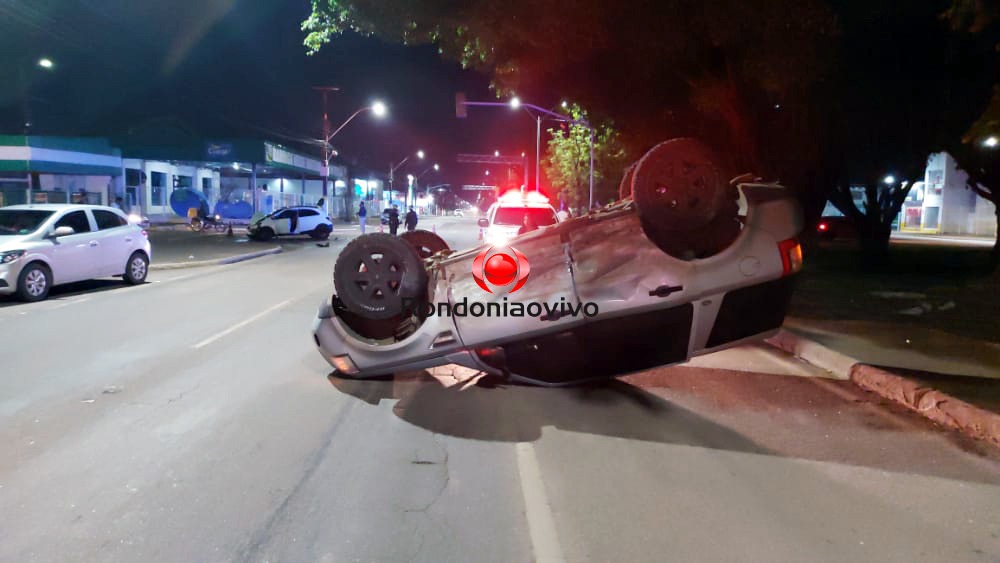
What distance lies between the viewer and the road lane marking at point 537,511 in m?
3.86

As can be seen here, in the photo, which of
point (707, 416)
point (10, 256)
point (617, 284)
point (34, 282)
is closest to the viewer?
point (617, 284)

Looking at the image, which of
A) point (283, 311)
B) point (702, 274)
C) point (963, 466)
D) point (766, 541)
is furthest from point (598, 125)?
point (766, 541)

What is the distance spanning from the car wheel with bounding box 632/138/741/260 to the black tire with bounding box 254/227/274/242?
99.5 feet

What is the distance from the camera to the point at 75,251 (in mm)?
13969

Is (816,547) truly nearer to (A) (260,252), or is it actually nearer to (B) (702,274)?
(B) (702,274)

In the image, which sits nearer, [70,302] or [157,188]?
[70,302]

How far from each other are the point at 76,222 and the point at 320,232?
21.9 meters

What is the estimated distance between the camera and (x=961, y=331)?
33.3 feet

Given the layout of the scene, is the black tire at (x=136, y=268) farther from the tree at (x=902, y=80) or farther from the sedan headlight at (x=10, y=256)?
the tree at (x=902, y=80)

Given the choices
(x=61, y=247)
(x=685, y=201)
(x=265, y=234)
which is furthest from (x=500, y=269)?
(x=265, y=234)


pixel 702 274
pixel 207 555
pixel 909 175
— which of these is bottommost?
pixel 207 555

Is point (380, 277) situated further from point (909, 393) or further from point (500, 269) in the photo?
point (909, 393)

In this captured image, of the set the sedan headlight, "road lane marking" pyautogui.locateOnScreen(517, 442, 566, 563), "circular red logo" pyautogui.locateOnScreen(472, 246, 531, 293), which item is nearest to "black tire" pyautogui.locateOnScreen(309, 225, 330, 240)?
the sedan headlight

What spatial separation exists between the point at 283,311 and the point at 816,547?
971cm
